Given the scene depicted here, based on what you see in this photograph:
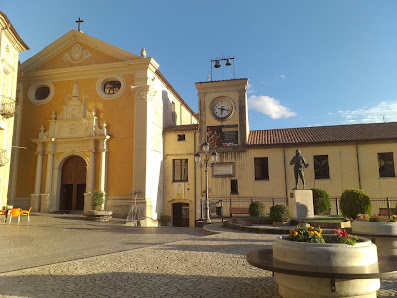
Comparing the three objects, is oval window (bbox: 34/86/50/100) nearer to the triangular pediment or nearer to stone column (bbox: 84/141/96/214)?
the triangular pediment

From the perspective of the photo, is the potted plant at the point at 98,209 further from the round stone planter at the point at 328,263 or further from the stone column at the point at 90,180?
the round stone planter at the point at 328,263

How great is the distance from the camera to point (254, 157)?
24250mm

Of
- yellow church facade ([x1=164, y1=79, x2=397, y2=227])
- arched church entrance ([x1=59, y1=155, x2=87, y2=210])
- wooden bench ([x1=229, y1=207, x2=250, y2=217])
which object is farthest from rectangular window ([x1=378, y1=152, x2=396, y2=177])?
arched church entrance ([x1=59, y1=155, x2=87, y2=210])

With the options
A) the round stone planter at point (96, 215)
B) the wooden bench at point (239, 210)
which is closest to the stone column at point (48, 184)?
the round stone planter at point (96, 215)

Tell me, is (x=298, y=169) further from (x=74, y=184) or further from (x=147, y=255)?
(x=74, y=184)

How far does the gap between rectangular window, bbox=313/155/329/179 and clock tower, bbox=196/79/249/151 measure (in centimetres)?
590

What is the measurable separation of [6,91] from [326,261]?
74.9ft

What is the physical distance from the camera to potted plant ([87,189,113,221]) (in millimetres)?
19266

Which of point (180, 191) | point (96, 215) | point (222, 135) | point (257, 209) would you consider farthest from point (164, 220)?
point (257, 209)

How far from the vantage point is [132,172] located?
73.5ft

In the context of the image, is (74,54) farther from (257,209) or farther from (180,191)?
(257,209)

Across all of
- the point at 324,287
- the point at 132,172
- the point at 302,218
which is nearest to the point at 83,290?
the point at 324,287

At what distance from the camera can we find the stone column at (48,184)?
2242cm

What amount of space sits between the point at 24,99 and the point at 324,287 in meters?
27.4
